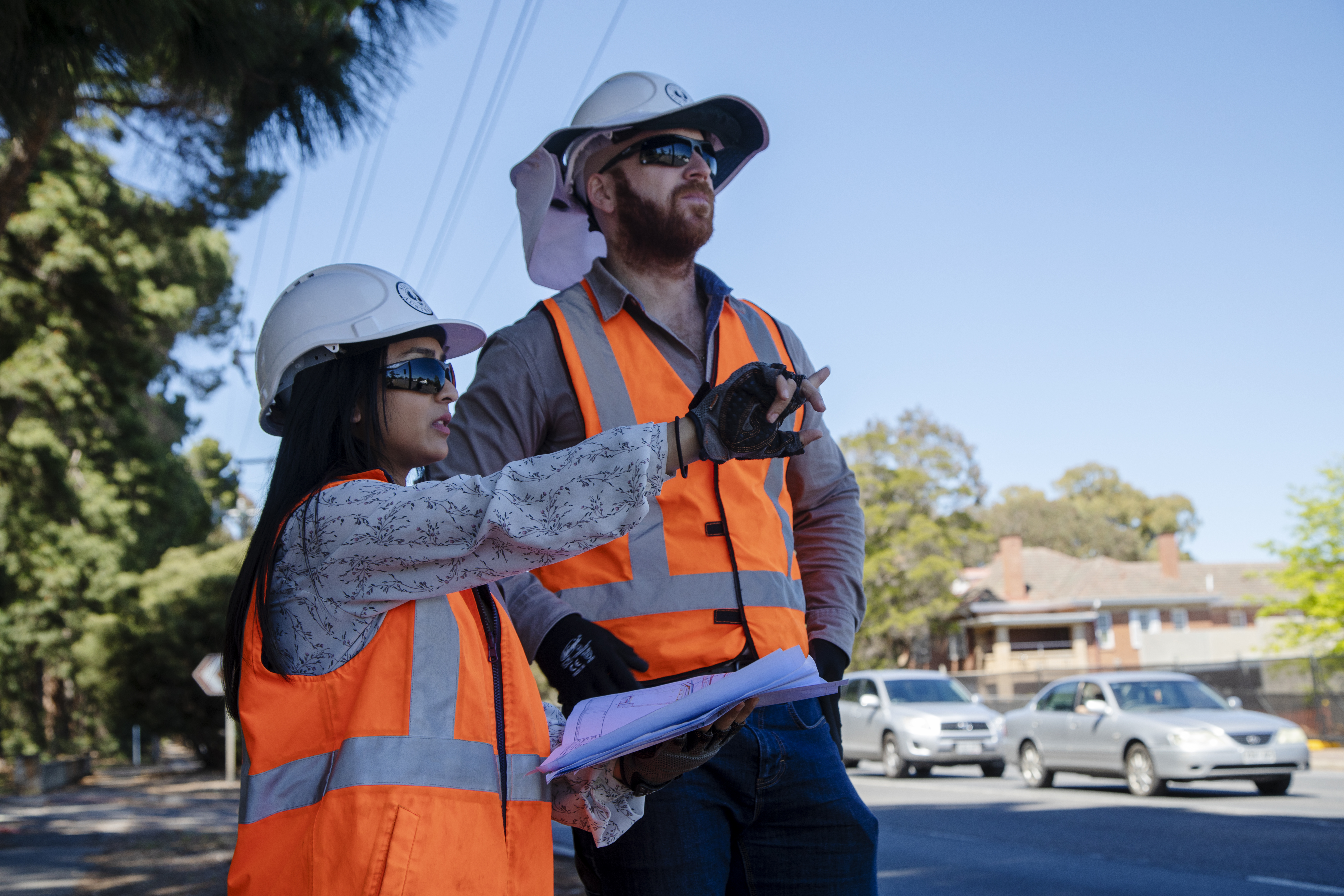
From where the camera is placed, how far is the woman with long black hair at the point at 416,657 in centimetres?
173

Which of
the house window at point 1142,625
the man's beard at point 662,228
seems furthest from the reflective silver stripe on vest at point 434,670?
the house window at point 1142,625

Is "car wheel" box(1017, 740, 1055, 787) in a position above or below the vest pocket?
below

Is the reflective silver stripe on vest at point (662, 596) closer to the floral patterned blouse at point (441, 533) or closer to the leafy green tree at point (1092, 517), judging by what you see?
the floral patterned blouse at point (441, 533)

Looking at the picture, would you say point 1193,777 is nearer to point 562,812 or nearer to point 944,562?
point 562,812

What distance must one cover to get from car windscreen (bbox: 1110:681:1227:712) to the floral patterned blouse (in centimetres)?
1464

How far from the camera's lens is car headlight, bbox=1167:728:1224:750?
13758mm

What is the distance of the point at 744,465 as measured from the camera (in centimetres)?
261

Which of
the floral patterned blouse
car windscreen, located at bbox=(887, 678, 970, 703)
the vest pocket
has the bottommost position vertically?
car windscreen, located at bbox=(887, 678, 970, 703)

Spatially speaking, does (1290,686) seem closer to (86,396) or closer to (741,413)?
(86,396)

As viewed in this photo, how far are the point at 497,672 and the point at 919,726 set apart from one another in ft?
58.8

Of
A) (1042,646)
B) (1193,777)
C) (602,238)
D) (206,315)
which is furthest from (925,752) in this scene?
(1042,646)

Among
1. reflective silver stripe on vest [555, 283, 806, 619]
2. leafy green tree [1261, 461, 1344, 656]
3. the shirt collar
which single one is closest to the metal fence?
leafy green tree [1261, 461, 1344, 656]

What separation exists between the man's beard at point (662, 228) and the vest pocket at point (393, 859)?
5.06ft

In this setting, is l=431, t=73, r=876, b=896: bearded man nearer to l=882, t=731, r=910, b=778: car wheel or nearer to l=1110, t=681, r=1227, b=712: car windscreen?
l=1110, t=681, r=1227, b=712: car windscreen
